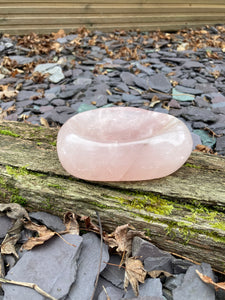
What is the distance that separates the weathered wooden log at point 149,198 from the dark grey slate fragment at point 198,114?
1114mm

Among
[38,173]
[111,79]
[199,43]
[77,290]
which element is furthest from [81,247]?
[199,43]

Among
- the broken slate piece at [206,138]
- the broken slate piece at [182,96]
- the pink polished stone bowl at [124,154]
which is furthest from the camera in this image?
the broken slate piece at [182,96]

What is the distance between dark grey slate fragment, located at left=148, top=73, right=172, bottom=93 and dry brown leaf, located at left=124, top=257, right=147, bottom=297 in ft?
7.45

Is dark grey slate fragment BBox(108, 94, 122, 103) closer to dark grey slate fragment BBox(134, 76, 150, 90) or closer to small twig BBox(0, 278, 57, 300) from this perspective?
dark grey slate fragment BBox(134, 76, 150, 90)

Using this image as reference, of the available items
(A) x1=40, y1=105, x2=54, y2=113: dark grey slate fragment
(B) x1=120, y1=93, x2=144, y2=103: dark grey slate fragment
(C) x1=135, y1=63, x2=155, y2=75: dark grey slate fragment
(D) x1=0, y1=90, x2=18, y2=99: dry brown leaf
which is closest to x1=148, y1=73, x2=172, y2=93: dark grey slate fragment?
(C) x1=135, y1=63, x2=155, y2=75: dark grey slate fragment

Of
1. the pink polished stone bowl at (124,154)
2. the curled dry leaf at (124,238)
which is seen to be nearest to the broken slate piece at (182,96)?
the pink polished stone bowl at (124,154)

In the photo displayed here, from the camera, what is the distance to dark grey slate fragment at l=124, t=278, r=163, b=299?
44.6 inches

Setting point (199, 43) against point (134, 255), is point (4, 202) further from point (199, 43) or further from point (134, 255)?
point (199, 43)

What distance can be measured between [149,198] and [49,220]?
1.68 ft

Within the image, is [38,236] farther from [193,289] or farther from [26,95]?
[26,95]

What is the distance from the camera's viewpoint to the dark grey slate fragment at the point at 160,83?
124 inches

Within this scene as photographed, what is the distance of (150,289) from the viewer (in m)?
1.15

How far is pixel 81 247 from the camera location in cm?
130

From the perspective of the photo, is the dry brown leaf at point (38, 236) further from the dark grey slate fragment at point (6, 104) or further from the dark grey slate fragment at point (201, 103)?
the dark grey slate fragment at point (201, 103)
